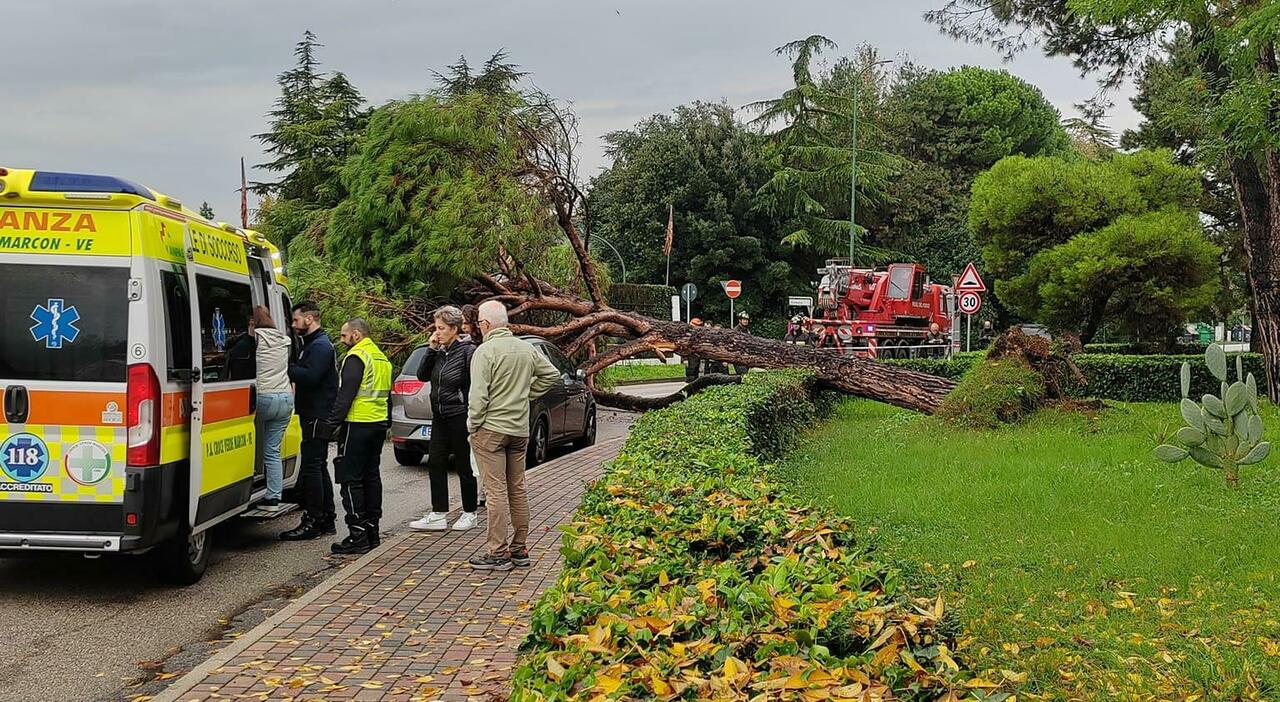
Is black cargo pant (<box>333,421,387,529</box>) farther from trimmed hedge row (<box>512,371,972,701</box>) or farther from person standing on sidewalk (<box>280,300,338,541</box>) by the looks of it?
trimmed hedge row (<box>512,371,972,701</box>)

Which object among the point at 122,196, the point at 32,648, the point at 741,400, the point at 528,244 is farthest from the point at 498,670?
the point at 528,244

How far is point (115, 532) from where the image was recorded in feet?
19.8

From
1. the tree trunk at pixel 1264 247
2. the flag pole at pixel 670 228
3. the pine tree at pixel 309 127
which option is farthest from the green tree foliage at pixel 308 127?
the tree trunk at pixel 1264 247

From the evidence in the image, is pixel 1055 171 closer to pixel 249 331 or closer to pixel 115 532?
pixel 249 331

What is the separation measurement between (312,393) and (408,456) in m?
4.92

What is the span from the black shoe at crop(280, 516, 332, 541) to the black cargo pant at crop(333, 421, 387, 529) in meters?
0.82

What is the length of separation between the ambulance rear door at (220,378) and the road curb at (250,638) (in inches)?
35.4

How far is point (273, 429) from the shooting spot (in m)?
8.12

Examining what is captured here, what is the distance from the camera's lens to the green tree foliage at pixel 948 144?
51.2 metres

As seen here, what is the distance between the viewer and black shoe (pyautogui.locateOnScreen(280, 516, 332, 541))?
8.47m

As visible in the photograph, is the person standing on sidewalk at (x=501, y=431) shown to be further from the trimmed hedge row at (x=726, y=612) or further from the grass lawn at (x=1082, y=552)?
the grass lawn at (x=1082, y=552)

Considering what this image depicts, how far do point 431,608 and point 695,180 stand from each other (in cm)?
4316

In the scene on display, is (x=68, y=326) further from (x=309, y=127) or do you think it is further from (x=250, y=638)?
(x=309, y=127)

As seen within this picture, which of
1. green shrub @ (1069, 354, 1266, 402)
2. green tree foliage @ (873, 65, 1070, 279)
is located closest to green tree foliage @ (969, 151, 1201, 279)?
green shrub @ (1069, 354, 1266, 402)
